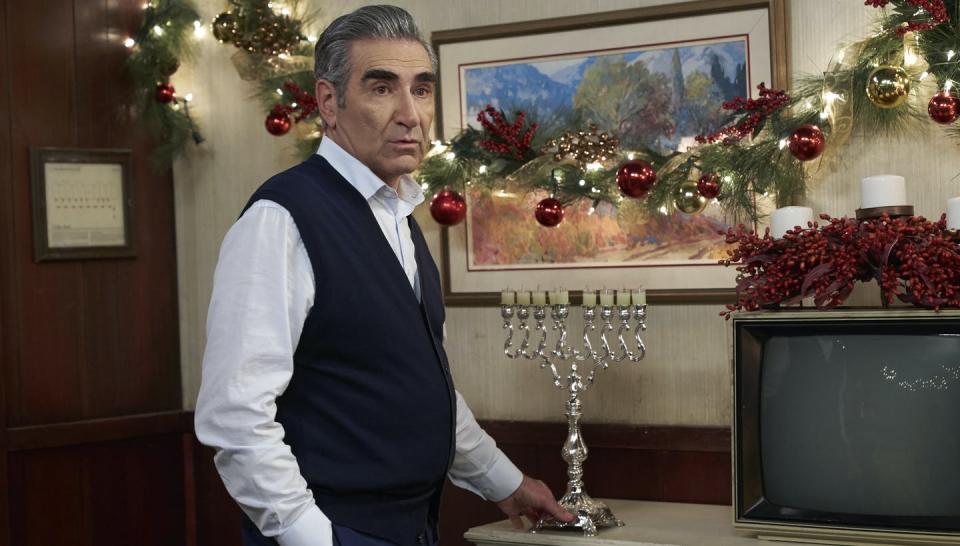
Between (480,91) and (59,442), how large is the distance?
1.58m

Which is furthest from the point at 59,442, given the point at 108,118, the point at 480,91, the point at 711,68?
the point at 711,68

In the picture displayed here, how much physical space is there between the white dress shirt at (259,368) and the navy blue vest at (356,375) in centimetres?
4

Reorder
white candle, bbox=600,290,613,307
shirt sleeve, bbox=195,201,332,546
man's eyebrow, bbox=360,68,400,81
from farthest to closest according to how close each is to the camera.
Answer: white candle, bbox=600,290,613,307
man's eyebrow, bbox=360,68,400,81
shirt sleeve, bbox=195,201,332,546

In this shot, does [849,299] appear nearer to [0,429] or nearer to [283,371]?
[283,371]

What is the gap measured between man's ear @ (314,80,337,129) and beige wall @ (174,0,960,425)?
1152 mm

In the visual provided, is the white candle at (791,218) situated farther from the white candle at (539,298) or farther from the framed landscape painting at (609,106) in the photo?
the white candle at (539,298)

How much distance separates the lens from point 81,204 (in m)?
3.49

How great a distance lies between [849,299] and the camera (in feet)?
8.87

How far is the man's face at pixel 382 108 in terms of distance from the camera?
205 cm

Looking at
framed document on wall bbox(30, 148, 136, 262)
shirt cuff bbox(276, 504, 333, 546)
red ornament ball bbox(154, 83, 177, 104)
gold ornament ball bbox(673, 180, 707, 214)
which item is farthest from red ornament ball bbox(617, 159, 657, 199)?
framed document on wall bbox(30, 148, 136, 262)

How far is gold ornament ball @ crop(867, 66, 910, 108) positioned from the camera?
2.42 m

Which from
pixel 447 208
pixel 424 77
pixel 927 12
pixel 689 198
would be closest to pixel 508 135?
pixel 447 208

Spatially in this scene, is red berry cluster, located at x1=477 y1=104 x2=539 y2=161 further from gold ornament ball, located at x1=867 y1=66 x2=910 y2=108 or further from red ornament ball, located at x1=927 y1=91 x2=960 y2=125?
red ornament ball, located at x1=927 y1=91 x2=960 y2=125

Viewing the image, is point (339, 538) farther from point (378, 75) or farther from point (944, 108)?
point (944, 108)
